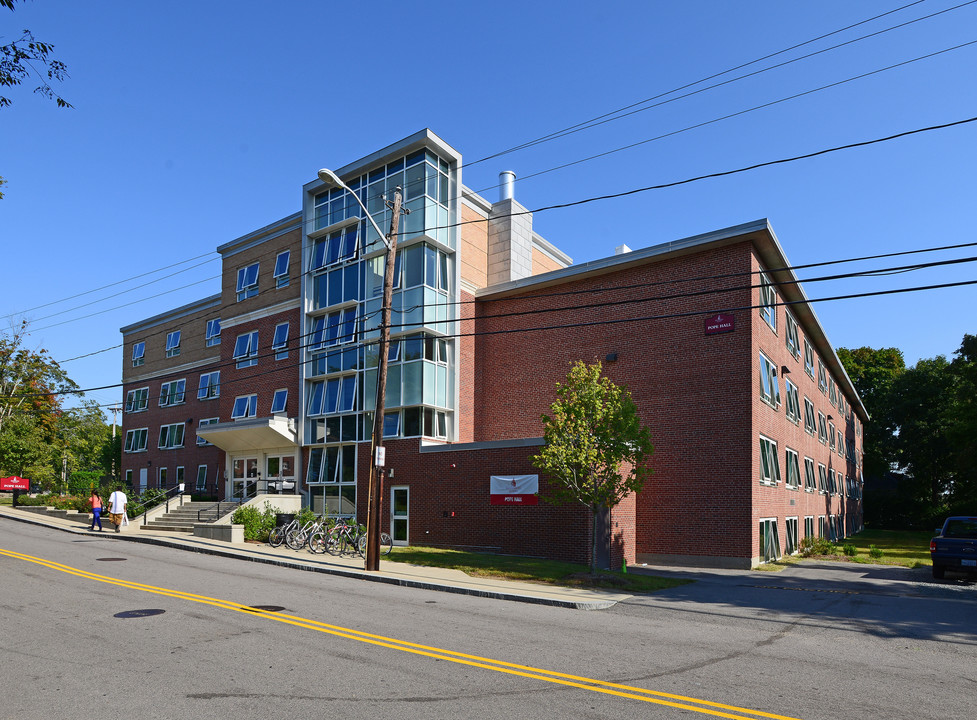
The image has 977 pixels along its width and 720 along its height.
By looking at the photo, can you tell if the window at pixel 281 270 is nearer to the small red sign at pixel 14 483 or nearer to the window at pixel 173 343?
the window at pixel 173 343

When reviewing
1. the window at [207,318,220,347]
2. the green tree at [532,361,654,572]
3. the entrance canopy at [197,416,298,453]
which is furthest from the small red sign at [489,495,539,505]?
the window at [207,318,220,347]

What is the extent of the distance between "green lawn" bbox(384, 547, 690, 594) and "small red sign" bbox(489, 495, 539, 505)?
170 centimetres

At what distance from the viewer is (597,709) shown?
670cm

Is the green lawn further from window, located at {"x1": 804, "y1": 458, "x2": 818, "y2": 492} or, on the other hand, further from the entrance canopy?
window, located at {"x1": 804, "y1": 458, "x2": 818, "y2": 492}

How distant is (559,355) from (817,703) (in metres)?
20.7

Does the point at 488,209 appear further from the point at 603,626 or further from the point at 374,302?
the point at 603,626

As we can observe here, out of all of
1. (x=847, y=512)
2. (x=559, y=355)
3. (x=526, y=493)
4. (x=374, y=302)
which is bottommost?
(x=847, y=512)

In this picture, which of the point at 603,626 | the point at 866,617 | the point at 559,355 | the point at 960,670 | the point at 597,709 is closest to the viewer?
the point at 597,709

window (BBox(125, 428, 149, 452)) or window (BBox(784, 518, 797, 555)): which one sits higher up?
window (BBox(125, 428, 149, 452))

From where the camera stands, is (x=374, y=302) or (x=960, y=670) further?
(x=374, y=302)

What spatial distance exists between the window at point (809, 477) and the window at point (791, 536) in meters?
4.21

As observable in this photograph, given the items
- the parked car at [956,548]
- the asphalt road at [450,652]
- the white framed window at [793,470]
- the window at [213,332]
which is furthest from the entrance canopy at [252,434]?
the parked car at [956,548]

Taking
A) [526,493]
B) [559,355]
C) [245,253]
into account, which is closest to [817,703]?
[526,493]

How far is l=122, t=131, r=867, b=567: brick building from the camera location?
2291 cm
